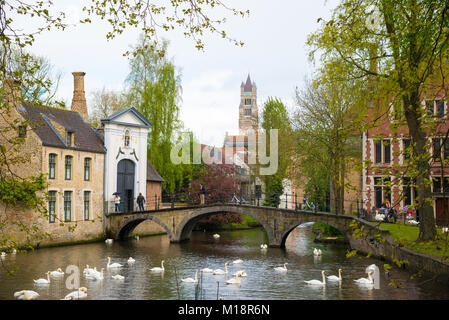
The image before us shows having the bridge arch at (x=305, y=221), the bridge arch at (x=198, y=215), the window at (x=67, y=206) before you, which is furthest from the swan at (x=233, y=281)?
the window at (x=67, y=206)

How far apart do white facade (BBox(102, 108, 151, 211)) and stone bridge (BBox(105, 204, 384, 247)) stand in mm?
1369

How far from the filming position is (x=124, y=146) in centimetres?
2934

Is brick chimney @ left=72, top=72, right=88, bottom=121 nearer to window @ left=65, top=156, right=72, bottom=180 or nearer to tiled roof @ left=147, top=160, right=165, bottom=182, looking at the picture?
window @ left=65, top=156, right=72, bottom=180

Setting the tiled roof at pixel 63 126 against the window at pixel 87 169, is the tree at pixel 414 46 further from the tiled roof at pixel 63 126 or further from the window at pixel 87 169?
the window at pixel 87 169

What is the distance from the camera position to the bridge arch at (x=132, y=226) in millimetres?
27250

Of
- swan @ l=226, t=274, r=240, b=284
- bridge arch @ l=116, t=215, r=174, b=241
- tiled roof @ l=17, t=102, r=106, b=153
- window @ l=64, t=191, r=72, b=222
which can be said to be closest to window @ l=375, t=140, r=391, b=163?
bridge arch @ l=116, t=215, r=174, b=241

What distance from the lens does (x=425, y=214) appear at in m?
14.3

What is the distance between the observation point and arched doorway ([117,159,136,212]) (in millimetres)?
29188

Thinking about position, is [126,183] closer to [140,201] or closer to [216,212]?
[140,201]

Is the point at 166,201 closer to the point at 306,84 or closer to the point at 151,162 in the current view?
the point at 151,162

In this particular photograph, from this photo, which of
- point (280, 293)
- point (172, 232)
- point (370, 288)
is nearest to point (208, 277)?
point (280, 293)

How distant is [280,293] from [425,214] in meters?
4.59

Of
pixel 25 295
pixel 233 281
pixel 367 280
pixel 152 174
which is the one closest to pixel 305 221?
pixel 367 280

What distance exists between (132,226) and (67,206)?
15.6ft
